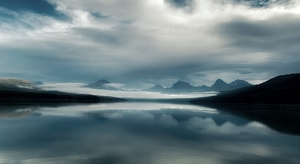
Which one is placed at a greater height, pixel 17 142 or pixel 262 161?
pixel 17 142

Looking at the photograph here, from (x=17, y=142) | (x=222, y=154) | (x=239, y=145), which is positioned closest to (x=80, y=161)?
(x=17, y=142)

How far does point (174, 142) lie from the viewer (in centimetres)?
3441

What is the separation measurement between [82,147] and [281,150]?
27.6 m

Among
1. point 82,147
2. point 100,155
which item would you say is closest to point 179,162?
point 100,155

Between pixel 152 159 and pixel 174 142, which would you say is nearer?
pixel 152 159

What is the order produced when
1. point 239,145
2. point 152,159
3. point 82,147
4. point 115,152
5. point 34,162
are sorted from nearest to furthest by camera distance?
point 34,162, point 152,159, point 115,152, point 82,147, point 239,145

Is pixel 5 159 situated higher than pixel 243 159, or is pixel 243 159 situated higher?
pixel 5 159

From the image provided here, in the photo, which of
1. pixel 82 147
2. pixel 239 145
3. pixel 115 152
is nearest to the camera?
pixel 115 152

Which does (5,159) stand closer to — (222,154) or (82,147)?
(82,147)

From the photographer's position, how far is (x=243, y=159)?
25516 mm

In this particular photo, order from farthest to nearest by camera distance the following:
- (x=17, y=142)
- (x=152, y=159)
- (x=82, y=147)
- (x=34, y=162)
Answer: (x=17, y=142) < (x=82, y=147) < (x=152, y=159) < (x=34, y=162)

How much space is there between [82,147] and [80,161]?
6.71m

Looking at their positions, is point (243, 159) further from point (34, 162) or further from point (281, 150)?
point (34, 162)

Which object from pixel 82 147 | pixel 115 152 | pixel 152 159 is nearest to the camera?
pixel 152 159
